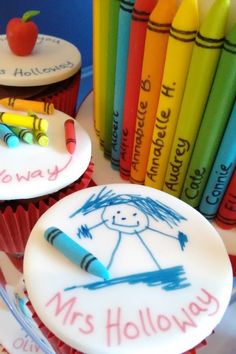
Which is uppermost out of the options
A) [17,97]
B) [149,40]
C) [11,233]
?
[149,40]

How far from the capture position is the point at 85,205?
1.59 feet

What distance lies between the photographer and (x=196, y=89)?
0.49 m

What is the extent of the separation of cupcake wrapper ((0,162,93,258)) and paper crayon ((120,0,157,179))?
2.6 inches

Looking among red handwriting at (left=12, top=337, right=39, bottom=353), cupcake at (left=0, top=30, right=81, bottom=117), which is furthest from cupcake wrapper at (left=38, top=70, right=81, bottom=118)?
red handwriting at (left=12, top=337, right=39, bottom=353)

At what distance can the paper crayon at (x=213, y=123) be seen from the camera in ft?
1.50

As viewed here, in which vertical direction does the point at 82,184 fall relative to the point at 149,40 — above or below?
below

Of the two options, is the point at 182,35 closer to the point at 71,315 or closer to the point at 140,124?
the point at 140,124

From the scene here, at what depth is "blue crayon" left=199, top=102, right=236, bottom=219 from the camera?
Result: 51 cm

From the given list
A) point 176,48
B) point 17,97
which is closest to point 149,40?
point 176,48

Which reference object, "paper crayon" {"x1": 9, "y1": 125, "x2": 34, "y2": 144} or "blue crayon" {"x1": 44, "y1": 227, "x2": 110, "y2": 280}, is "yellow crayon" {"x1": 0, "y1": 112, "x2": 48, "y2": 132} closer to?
"paper crayon" {"x1": 9, "y1": 125, "x2": 34, "y2": 144}

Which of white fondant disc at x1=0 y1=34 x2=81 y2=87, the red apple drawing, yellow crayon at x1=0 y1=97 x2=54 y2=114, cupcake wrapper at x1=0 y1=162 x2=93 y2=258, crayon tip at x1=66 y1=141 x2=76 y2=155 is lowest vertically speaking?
cupcake wrapper at x1=0 y1=162 x2=93 y2=258

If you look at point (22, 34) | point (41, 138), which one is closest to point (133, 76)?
point (41, 138)

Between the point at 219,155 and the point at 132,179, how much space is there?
0.15m

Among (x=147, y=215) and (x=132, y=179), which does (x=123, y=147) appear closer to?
(x=132, y=179)
